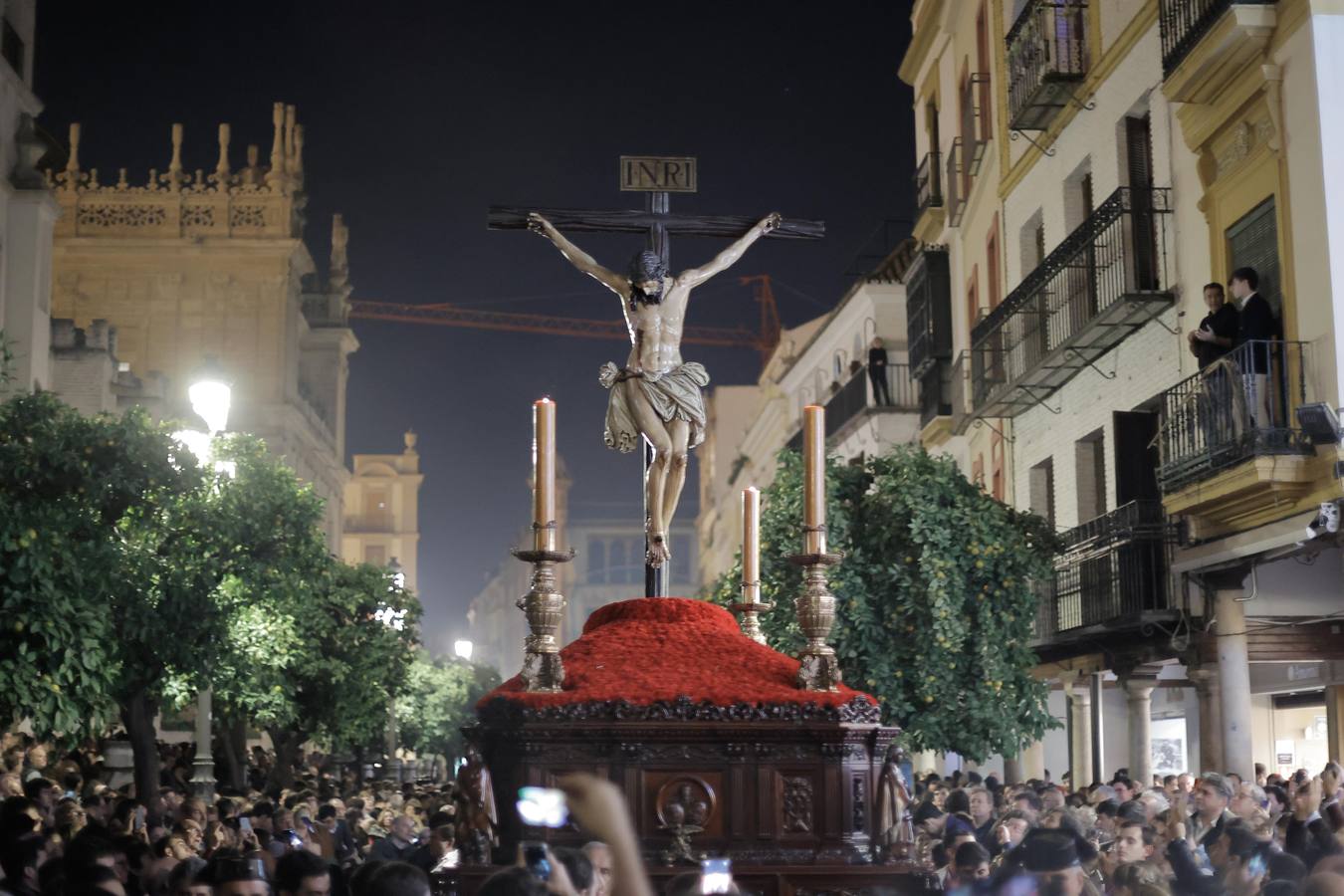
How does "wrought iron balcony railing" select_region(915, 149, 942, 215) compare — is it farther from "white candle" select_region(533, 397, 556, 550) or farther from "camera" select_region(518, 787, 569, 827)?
"camera" select_region(518, 787, 569, 827)

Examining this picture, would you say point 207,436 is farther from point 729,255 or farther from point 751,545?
point 729,255

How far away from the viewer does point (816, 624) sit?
1086 centimetres

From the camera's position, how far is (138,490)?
23922mm

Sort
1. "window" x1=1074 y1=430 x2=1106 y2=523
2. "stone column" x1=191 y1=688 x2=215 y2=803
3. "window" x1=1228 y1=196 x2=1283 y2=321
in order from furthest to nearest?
"window" x1=1074 y1=430 x2=1106 y2=523 < "stone column" x1=191 y1=688 x2=215 y2=803 < "window" x1=1228 y1=196 x2=1283 y2=321

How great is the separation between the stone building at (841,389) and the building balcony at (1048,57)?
224 inches

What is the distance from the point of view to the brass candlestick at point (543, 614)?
10.6 m

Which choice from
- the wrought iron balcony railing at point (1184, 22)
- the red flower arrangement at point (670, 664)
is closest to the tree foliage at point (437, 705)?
the wrought iron balcony railing at point (1184, 22)

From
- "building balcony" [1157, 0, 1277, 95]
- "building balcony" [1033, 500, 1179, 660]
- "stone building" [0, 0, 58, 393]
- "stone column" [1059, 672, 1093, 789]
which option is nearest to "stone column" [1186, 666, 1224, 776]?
"building balcony" [1033, 500, 1179, 660]

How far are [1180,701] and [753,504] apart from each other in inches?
849

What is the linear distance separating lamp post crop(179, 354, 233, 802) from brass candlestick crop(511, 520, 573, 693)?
15.2 m

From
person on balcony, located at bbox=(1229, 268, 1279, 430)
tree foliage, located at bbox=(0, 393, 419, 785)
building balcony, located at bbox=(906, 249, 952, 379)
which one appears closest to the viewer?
person on balcony, located at bbox=(1229, 268, 1279, 430)

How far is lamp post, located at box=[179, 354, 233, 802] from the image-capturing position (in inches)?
1000

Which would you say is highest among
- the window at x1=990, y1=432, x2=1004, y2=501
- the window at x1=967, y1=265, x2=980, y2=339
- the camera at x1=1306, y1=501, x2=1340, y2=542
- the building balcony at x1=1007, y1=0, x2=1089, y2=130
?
the building balcony at x1=1007, y1=0, x2=1089, y2=130

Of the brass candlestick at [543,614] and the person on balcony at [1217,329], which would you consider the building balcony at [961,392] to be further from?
the brass candlestick at [543,614]
